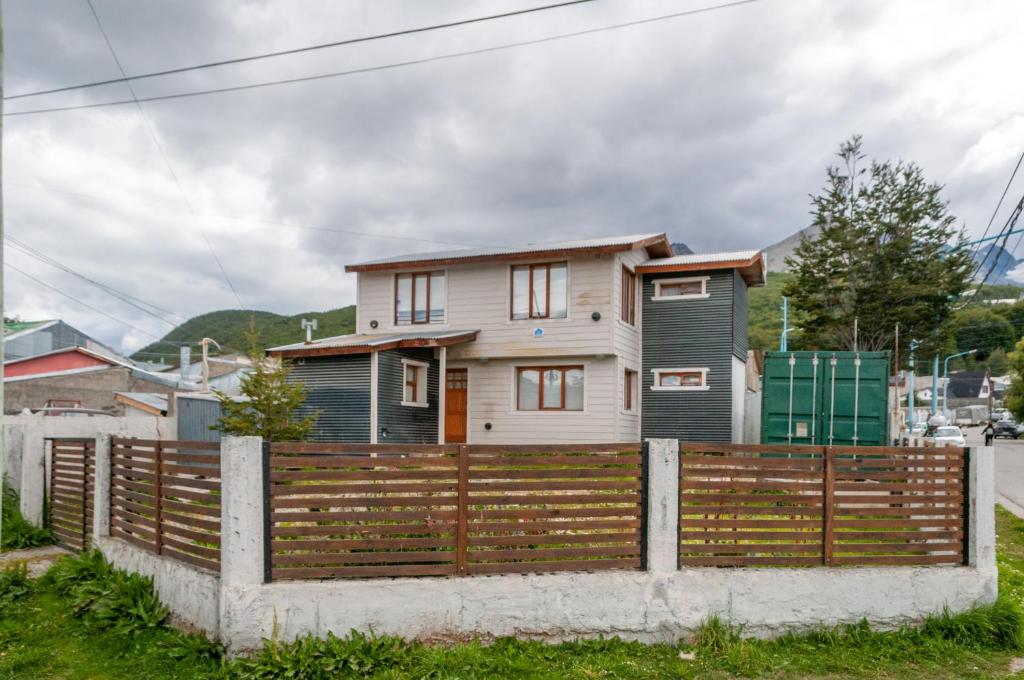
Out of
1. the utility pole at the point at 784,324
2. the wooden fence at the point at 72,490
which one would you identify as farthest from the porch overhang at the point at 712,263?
the wooden fence at the point at 72,490

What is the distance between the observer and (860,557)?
240 inches

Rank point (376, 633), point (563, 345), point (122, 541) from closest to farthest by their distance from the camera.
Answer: point (376, 633) < point (122, 541) < point (563, 345)

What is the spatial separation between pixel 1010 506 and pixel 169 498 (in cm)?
1478

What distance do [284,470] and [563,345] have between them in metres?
12.2

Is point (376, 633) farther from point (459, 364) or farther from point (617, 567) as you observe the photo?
point (459, 364)

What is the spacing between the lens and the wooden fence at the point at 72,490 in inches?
329

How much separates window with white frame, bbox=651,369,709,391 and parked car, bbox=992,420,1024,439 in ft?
137

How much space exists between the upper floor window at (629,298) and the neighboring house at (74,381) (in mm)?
18943

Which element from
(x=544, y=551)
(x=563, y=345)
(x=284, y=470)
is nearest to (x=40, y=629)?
(x=284, y=470)

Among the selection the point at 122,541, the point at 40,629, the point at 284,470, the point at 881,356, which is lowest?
the point at 40,629

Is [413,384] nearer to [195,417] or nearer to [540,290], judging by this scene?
[540,290]

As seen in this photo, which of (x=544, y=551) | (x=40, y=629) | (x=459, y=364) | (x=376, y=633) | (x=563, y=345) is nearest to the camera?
(x=376, y=633)

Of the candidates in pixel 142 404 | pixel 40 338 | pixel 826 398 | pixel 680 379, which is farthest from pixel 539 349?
pixel 40 338

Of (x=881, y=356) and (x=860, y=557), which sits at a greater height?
(x=881, y=356)
